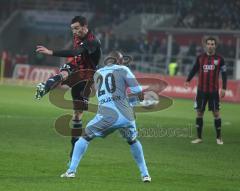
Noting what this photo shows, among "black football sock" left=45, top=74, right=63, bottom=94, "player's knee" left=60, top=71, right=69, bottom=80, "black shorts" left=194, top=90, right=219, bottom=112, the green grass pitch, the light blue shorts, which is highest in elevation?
"player's knee" left=60, top=71, right=69, bottom=80

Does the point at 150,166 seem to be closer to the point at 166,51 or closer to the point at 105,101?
the point at 105,101

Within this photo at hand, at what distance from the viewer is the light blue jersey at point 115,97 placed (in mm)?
11008

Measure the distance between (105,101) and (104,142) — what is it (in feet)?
20.1

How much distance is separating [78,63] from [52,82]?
88cm

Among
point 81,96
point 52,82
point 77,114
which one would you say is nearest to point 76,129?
point 77,114

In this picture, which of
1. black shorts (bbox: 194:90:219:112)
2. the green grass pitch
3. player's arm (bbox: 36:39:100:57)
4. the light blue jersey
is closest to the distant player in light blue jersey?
the light blue jersey

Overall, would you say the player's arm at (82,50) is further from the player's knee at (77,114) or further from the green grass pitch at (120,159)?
the green grass pitch at (120,159)

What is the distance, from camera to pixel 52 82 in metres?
12.2

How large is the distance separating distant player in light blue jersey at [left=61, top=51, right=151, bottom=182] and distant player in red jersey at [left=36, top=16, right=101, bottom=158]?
3.56 feet

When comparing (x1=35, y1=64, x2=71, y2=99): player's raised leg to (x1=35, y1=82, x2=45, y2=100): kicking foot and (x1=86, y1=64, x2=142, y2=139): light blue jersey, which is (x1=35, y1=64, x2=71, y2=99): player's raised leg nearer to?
(x1=35, y1=82, x2=45, y2=100): kicking foot

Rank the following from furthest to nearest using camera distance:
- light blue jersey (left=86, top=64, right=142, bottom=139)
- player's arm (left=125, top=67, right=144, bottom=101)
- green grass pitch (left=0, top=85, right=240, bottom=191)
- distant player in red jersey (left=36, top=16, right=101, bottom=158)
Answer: distant player in red jersey (left=36, top=16, right=101, bottom=158), green grass pitch (left=0, top=85, right=240, bottom=191), light blue jersey (left=86, top=64, right=142, bottom=139), player's arm (left=125, top=67, right=144, bottom=101)

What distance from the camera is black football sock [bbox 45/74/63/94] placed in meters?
12.0

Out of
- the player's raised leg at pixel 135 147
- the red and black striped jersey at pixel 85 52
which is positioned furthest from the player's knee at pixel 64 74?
the player's raised leg at pixel 135 147

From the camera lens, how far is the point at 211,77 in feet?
57.3
